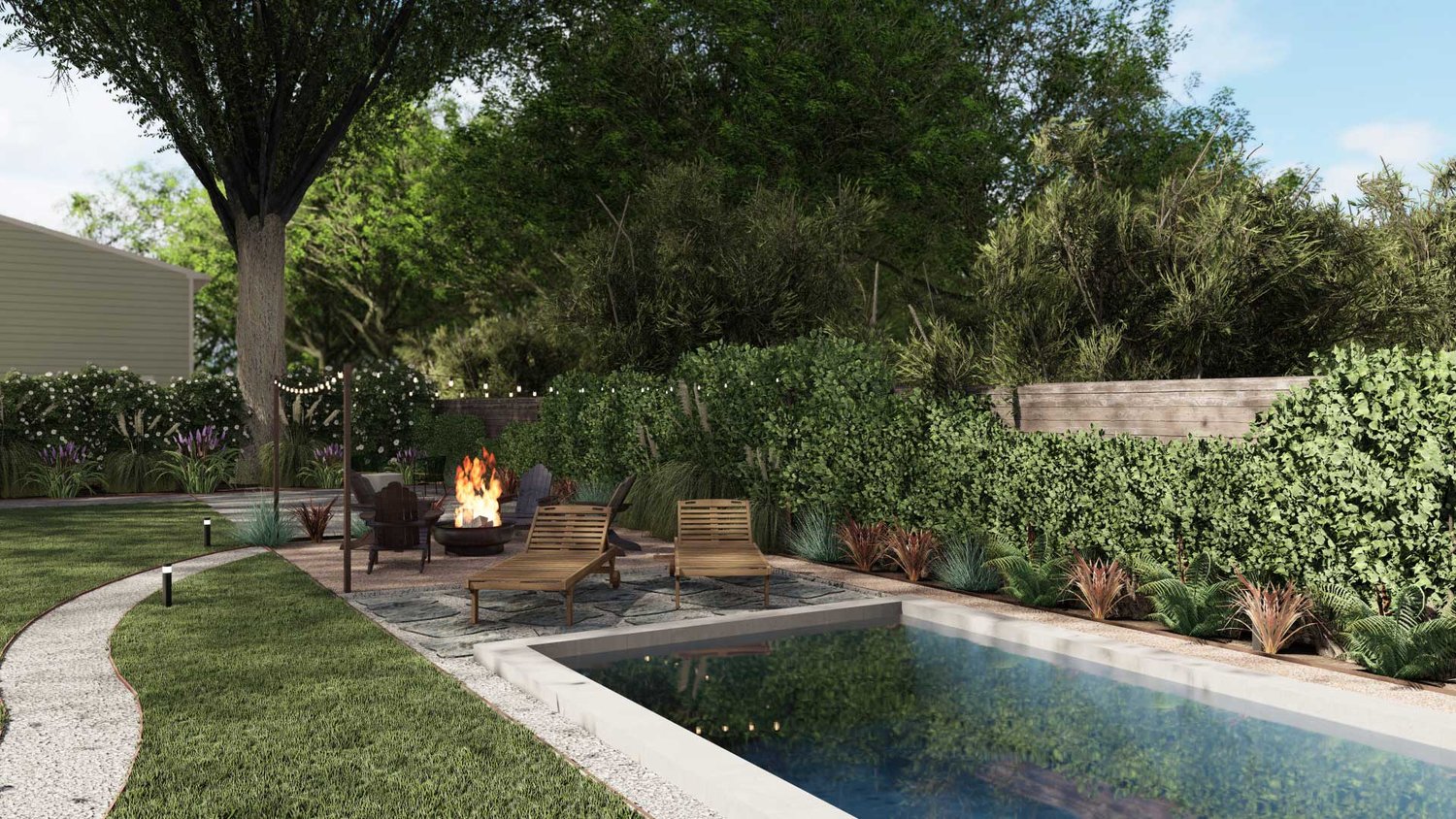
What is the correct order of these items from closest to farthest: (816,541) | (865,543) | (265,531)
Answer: (865,543), (816,541), (265,531)

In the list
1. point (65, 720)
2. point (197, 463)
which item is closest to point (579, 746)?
point (65, 720)

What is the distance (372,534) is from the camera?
1149 cm

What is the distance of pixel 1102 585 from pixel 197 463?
18.5 metres

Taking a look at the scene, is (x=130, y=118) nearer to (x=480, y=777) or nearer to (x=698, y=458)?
(x=698, y=458)

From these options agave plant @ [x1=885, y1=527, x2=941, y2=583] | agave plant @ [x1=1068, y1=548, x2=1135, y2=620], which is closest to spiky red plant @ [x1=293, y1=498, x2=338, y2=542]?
agave plant @ [x1=885, y1=527, x2=941, y2=583]

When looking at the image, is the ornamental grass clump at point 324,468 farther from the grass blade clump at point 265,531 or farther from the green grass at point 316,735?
the green grass at point 316,735

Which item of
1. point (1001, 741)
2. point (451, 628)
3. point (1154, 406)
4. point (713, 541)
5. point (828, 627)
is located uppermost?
point (1154, 406)

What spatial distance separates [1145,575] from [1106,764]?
321 centimetres

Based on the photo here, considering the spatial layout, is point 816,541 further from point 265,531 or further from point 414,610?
point 265,531

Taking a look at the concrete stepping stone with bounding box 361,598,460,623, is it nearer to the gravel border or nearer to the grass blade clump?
the gravel border

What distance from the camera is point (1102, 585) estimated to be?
8.25 metres

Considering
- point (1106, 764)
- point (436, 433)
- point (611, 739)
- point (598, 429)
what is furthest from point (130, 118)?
point (1106, 764)

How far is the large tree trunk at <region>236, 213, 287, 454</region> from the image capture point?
2227 centimetres

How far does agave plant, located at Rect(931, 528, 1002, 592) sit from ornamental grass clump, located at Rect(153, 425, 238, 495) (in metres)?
16.4
